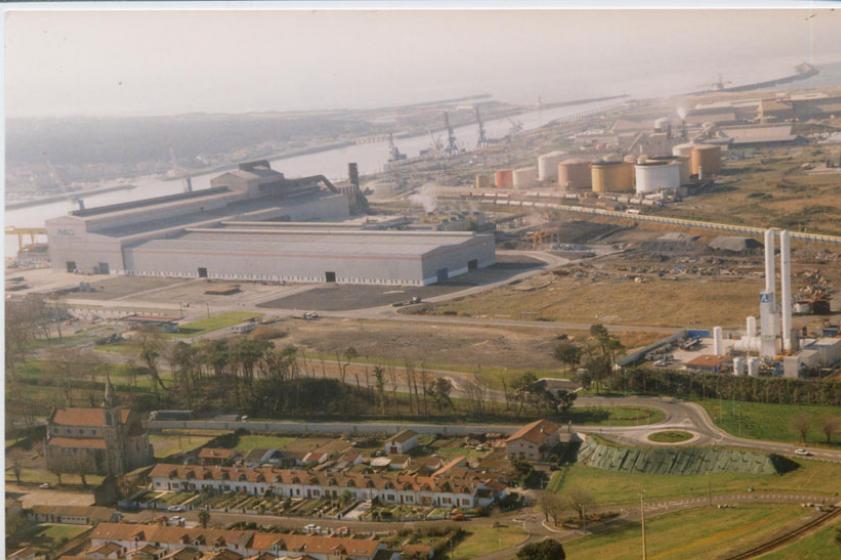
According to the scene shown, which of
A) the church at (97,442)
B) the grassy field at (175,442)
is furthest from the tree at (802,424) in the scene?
the church at (97,442)

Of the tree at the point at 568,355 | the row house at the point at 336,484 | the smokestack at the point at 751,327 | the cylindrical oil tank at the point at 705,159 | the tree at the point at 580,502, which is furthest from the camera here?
the cylindrical oil tank at the point at 705,159

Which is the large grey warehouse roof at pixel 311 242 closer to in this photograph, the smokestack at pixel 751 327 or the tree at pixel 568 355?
the tree at pixel 568 355

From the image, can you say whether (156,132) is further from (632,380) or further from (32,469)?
(632,380)

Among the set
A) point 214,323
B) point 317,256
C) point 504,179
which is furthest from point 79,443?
point 504,179

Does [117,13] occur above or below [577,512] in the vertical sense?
above

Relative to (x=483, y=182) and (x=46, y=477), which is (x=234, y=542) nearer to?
(x=46, y=477)

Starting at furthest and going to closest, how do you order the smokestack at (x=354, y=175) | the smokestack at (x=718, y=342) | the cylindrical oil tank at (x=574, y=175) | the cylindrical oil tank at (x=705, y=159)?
the cylindrical oil tank at (x=574, y=175) → the cylindrical oil tank at (x=705, y=159) → the smokestack at (x=354, y=175) → the smokestack at (x=718, y=342)

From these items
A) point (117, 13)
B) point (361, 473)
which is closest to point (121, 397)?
point (361, 473)
